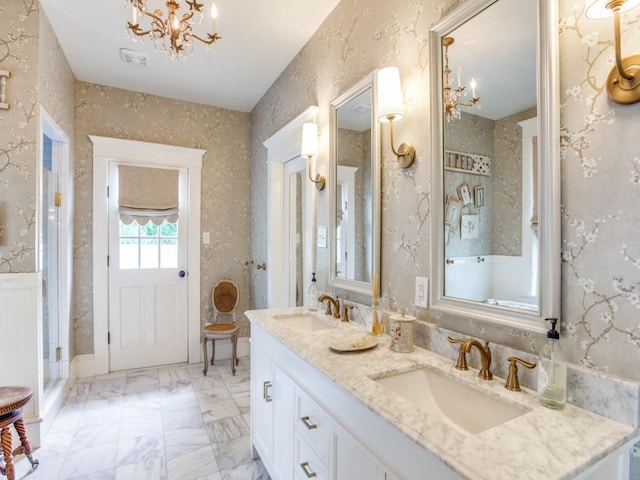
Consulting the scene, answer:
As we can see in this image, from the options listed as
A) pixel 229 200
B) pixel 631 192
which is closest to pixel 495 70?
pixel 631 192

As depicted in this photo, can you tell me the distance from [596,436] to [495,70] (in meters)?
1.15

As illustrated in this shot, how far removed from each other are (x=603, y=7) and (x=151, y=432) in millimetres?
3098

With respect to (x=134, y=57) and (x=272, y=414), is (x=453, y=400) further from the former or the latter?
(x=134, y=57)

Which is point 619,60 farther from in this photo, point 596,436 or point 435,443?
point 435,443

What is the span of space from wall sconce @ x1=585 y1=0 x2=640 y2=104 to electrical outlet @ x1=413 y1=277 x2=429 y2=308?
866mm

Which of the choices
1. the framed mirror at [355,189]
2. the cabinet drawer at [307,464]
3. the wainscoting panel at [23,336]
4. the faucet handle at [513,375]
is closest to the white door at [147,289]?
the wainscoting panel at [23,336]

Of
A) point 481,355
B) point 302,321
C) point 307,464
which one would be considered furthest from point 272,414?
point 481,355

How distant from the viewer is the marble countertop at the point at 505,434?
71cm

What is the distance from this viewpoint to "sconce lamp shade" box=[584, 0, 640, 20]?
0.87 m

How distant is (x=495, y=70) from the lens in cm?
126

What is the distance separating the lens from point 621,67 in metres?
0.88

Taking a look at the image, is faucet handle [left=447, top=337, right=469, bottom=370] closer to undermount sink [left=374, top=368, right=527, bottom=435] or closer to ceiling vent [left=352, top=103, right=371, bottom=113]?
undermount sink [left=374, top=368, right=527, bottom=435]

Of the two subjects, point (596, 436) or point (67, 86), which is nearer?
point (596, 436)

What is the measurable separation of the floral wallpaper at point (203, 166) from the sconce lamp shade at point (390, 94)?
2755 millimetres
